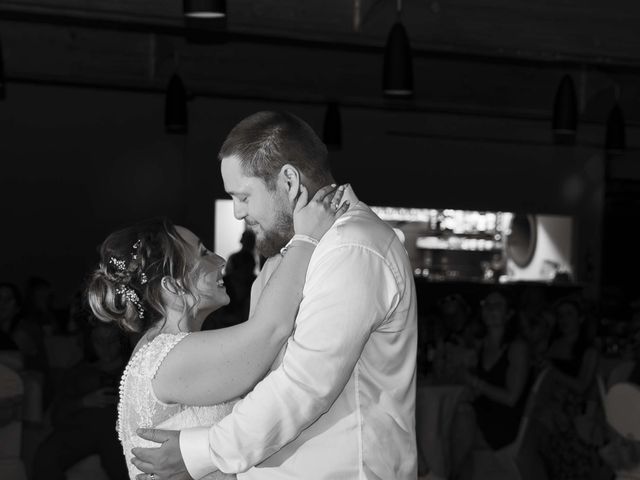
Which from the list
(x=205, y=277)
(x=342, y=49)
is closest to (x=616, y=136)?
(x=342, y=49)

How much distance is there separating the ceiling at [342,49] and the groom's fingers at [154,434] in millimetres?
3968

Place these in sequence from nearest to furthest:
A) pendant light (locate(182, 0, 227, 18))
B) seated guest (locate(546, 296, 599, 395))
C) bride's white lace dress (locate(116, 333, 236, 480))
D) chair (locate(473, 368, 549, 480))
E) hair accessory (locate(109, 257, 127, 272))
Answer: bride's white lace dress (locate(116, 333, 236, 480)) < hair accessory (locate(109, 257, 127, 272)) < pendant light (locate(182, 0, 227, 18)) < chair (locate(473, 368, 549, 480)) < seated guest (locate(546, 296, 599, 395))

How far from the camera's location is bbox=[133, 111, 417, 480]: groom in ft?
6.22

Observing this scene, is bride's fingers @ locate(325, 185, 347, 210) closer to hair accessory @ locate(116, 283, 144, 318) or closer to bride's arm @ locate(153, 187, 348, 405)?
bride's arm @ locate(153, 187, 348, 405)

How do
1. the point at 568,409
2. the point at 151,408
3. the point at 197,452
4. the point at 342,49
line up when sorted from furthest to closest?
1. the point at 342,49
2. the point at 568,409
3. the point at 151,408
4. the point at 197,452

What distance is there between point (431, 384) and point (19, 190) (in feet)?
20.7

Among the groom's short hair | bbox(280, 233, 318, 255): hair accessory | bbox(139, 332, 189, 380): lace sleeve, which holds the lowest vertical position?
bbox(139, 332, 189, 380): lace sleeve

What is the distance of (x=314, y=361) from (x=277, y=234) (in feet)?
0.97

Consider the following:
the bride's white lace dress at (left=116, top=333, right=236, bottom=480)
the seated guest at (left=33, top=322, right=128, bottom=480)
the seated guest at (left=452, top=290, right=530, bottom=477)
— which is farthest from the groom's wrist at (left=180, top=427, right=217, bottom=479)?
the seated guest at (left=452, top=290, right=530, bottom=477)

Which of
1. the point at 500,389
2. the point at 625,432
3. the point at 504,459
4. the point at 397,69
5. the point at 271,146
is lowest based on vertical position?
the point at 504,459

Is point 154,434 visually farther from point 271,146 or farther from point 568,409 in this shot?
point 568,409

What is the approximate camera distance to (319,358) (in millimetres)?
1886

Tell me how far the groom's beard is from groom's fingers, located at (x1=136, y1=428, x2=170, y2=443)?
382 mm

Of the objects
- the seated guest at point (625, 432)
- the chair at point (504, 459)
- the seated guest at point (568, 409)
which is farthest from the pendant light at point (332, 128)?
the seated guest at point (625, 432)
